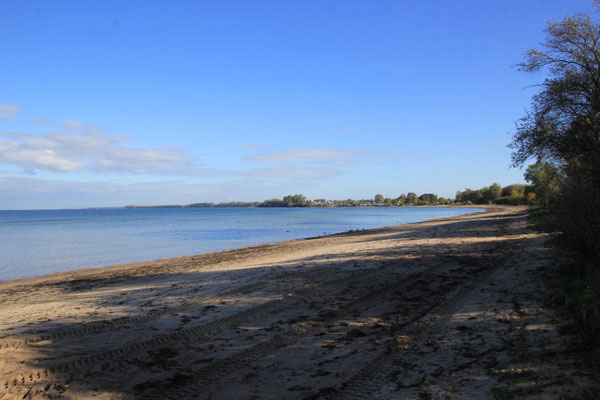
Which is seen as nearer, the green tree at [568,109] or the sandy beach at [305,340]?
the sandy beach at [305,340]

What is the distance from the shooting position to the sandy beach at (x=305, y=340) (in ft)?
13.2

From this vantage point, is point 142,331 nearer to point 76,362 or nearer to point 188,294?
point 76,362

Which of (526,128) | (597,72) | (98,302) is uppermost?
(597,72)

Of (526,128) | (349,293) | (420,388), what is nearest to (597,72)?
(526,128)

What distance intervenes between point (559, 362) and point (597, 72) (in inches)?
512

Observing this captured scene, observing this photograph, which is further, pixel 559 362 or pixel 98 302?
pixel 98 302

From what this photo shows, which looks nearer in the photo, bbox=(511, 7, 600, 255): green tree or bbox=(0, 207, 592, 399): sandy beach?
bbox=(0, 207, 592, 399): sandy beach

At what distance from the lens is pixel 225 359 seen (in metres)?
4.96

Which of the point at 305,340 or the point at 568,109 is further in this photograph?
the point at 568,109

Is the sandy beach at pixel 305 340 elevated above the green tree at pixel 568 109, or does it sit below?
below

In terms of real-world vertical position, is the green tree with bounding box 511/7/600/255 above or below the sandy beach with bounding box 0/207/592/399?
above

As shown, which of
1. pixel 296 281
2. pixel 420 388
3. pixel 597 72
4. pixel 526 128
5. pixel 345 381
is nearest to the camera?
pixel 420 388

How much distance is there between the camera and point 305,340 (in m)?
5.52

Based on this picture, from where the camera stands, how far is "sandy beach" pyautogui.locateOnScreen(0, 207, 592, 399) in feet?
13.2
